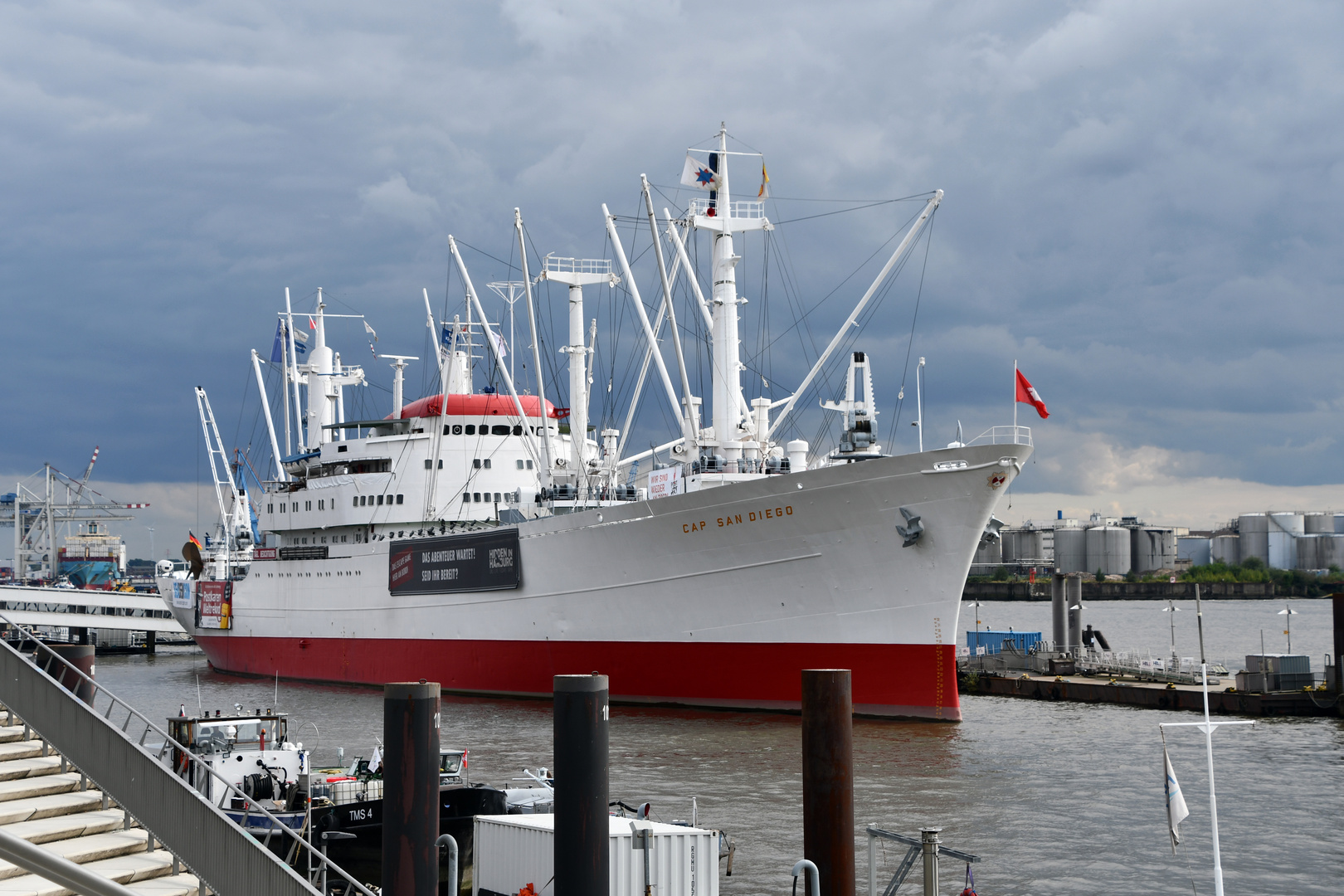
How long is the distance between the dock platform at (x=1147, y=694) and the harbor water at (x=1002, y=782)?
25.6 inches

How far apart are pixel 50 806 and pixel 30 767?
1.78ft

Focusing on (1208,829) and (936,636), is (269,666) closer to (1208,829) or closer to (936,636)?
(936,636)

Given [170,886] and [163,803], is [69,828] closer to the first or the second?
[163,803]

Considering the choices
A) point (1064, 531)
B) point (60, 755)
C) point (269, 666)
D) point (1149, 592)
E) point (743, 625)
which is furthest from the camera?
point (1064, 531)

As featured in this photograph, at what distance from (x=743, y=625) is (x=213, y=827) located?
18354 mm

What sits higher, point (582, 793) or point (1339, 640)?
point (582, 793)

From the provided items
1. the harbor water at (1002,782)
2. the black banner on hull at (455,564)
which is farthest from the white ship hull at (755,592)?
the harbor water at (1002,782)

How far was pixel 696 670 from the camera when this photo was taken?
2591 centimetres

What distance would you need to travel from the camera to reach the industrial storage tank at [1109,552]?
13850cm

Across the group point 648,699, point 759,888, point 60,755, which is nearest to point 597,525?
point 648,699

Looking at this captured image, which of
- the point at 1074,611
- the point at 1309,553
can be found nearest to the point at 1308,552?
the point at 1309,553

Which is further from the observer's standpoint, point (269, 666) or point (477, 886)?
point (269, 666)

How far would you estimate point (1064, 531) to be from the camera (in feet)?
462

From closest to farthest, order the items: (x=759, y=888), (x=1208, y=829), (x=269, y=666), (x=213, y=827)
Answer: (x=213, y=827), (x=759, y=888), (x=1208, y=829), (x=269, y=666)
